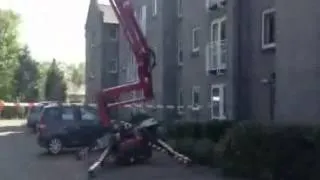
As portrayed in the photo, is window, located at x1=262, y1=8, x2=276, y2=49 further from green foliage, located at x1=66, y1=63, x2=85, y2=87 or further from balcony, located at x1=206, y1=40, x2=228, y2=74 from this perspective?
green foliage, located at x1=66, y1=63, x2=85, y2=87

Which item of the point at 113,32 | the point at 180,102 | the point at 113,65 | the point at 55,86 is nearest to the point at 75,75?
the point at 55,86

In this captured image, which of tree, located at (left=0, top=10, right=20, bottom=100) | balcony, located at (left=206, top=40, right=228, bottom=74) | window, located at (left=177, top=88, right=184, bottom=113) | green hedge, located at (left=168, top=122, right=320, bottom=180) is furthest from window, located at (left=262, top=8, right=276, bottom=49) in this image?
tree, located at (left=0, top=10, right=20, bottom=100)

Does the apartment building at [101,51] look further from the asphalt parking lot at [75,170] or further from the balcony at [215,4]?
the asphalt parking lot at [75,170]

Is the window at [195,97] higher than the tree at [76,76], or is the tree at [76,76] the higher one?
the tree at [76,76]

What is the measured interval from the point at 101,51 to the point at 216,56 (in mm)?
24262

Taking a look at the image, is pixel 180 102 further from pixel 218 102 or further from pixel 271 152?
pixel 271 152

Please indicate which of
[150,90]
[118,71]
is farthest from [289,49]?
[118,71]

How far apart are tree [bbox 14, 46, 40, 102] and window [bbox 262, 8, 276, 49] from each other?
54.9 meters

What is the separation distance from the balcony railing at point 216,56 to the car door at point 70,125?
6.18 m

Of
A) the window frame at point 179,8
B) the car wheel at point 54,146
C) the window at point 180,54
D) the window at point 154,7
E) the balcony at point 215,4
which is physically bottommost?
the car wheel at point 54,146

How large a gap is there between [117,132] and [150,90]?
1657 mm

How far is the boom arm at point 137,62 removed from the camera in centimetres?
1764

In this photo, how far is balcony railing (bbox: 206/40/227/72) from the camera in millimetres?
23484

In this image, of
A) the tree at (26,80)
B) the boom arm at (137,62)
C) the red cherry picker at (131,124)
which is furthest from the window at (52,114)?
the tree at (26,80)
